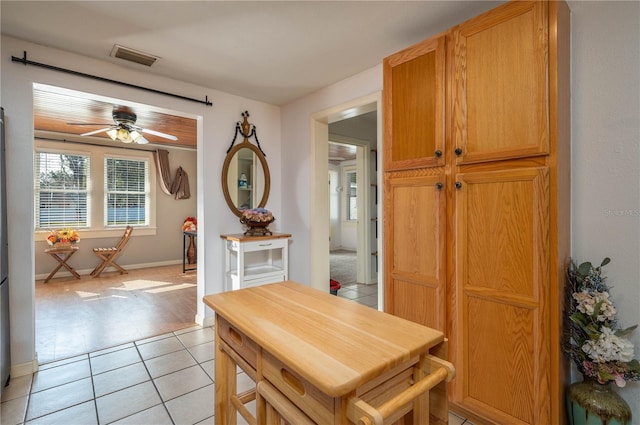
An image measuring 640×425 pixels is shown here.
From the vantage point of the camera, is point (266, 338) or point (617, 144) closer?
point (266, 338)

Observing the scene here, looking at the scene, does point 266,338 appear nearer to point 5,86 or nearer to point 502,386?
point 502,386

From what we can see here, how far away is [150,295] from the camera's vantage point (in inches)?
162

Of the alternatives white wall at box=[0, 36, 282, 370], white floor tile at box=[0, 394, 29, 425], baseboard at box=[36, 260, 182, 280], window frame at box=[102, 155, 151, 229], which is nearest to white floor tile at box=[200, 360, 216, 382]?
white wall at box=[0, 36, 282, 370]

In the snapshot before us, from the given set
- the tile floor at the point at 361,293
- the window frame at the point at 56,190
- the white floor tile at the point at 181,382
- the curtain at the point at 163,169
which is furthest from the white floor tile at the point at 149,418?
the curtain at the point at 163,169

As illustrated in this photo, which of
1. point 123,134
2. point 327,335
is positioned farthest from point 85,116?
point 327,335

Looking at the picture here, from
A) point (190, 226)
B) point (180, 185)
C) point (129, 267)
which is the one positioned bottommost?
point (129, 267)

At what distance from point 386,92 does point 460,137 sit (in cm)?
64

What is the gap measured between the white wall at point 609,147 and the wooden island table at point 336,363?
3.86ft

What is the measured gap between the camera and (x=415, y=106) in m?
1.85

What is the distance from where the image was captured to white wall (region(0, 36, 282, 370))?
214cm

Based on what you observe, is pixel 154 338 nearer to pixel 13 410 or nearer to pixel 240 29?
pixel 13 410

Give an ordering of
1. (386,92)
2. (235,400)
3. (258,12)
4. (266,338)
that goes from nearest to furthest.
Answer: (266,338) → (235,400) → (258,12) → (386,92)

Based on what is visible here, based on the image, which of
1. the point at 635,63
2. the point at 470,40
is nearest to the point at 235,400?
the point at 470,40

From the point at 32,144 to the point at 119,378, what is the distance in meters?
1.86
